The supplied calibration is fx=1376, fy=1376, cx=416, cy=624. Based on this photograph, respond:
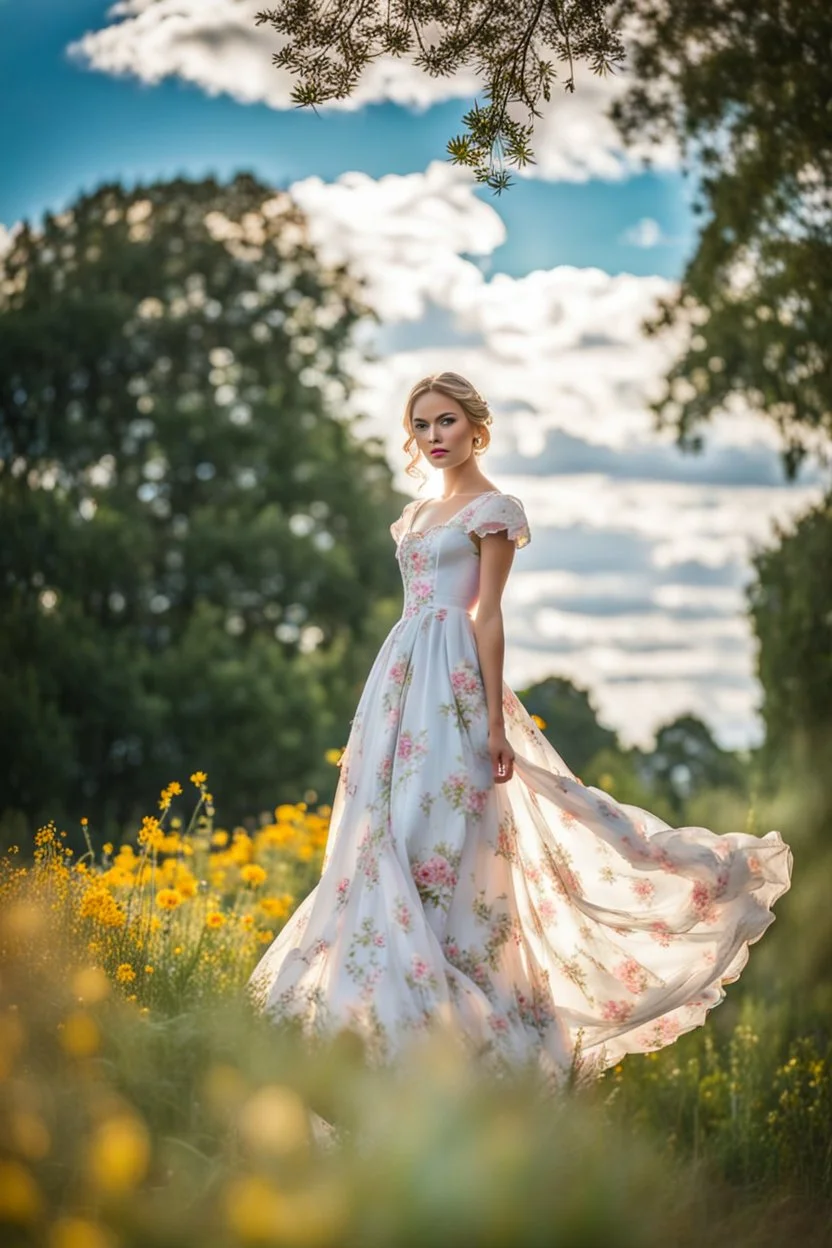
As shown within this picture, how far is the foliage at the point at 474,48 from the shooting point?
459cm

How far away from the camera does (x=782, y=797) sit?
26.6 feet

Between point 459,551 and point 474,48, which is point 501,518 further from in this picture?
point 474,48

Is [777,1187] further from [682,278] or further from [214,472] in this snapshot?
[214,472]

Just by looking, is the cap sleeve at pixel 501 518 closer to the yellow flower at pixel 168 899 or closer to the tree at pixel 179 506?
the yellow flower at pixel 168 899

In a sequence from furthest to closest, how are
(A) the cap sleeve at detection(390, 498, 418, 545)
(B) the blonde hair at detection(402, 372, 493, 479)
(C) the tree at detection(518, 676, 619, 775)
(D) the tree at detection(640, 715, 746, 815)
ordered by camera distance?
(C) the tree at detection(518, 676, 619, 775)
(D) the tree at detection(640, 715, 746, 815)
(A) the cap sleeve at detection(390, 498, 418, 545)
(B) the blonde hair at detection(402, 372, 493, 479)

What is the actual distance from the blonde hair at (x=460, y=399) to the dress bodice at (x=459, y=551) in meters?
0.29

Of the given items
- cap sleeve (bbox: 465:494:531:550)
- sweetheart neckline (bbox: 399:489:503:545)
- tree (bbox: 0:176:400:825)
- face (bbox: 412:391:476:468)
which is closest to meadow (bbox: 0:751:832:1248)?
sweetheart neckline (bbox: 399:489:503:545)

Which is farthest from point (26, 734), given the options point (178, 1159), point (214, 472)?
point (178, 1159)

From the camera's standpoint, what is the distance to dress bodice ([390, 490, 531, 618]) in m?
4.36

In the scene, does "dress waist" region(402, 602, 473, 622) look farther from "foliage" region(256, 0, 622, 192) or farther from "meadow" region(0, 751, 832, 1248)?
"foliage" region(256, 0, 622, 192)

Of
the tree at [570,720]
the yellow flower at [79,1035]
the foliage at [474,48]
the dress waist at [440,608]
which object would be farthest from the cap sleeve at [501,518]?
the tree at [570,720]

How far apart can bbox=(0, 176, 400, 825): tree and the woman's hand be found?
1084cm

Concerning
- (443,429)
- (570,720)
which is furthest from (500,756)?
(570,720)

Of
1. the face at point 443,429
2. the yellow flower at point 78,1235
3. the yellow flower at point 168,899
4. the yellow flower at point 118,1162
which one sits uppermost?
the face at point 443,429
